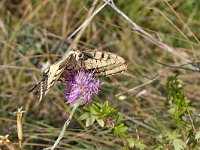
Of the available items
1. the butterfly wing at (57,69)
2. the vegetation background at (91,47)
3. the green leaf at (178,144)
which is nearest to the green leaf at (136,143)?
the green leaf at (178,144)

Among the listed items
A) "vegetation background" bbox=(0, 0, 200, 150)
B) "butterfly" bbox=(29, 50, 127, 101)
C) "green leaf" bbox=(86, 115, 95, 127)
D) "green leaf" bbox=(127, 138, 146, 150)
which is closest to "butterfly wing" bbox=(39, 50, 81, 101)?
"butterfly" bbox=(29, 50, 127, 101)

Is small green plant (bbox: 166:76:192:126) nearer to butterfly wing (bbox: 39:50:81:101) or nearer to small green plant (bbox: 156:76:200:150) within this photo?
small green plant (bbox: 156:76:200:150)

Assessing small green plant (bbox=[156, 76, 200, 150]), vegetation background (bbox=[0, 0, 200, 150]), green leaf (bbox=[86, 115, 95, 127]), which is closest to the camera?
green leaf (bbox=[86, 115, 95, 127])

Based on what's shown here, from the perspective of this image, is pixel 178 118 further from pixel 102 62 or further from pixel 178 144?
pixel 102 62

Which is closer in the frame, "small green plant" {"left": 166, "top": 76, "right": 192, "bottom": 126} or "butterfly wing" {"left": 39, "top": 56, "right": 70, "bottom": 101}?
"butterfly wing" {"left": 39, "top": 56, "right": 70, "bottom": 101}

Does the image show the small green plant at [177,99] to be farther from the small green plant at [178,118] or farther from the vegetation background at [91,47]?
the vegetation background at [91,47]

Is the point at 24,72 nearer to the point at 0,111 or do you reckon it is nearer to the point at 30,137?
the point at 0,111

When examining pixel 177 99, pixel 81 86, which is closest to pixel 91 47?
pixel 177 99
